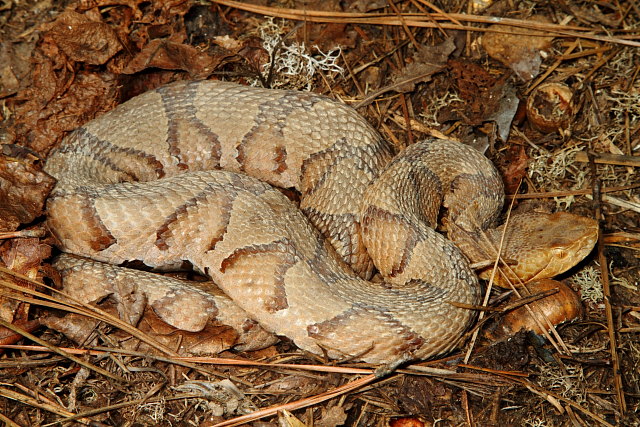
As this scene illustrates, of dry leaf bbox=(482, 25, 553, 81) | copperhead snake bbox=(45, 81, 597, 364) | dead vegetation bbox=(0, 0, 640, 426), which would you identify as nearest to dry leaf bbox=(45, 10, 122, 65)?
dead vegetation bbox=(0, 0, 640, 426)

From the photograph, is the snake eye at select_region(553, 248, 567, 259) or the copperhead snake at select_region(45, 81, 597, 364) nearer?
the copperhead snake at select_region(45, 81, 597, 364)

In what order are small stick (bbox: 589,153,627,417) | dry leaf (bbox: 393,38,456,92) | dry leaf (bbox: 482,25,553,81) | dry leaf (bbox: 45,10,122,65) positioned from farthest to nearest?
dry leaf (bbox: 482,25,553,81), dry leaf (bbox: 393,38,456,92), dry leaf (bbox: 45,10,122,65), small stick (bbox: 589,153,627,417)

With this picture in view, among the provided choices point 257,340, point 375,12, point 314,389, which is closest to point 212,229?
point 257,340

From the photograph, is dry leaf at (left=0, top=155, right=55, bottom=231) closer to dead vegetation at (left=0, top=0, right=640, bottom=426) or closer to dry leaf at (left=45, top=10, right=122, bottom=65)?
dead vegetation at (left=0, top=0, right=640, bottom=426)

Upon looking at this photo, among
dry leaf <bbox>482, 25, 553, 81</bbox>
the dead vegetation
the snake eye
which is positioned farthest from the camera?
dry leaf <bbox>482, 25, 553, 81</bbox>

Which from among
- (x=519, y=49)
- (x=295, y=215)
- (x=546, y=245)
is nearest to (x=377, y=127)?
(x=295, y=215)

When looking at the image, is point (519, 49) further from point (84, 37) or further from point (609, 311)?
point (84, 37)

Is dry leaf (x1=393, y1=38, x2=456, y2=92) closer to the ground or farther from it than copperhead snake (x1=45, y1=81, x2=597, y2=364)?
farther from it

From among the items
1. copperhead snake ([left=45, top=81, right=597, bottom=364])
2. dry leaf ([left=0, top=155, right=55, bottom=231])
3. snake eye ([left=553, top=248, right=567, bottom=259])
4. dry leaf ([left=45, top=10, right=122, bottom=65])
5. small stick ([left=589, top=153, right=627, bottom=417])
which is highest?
dry leaf ([left=45, top=10, right=122, bottom=65])
